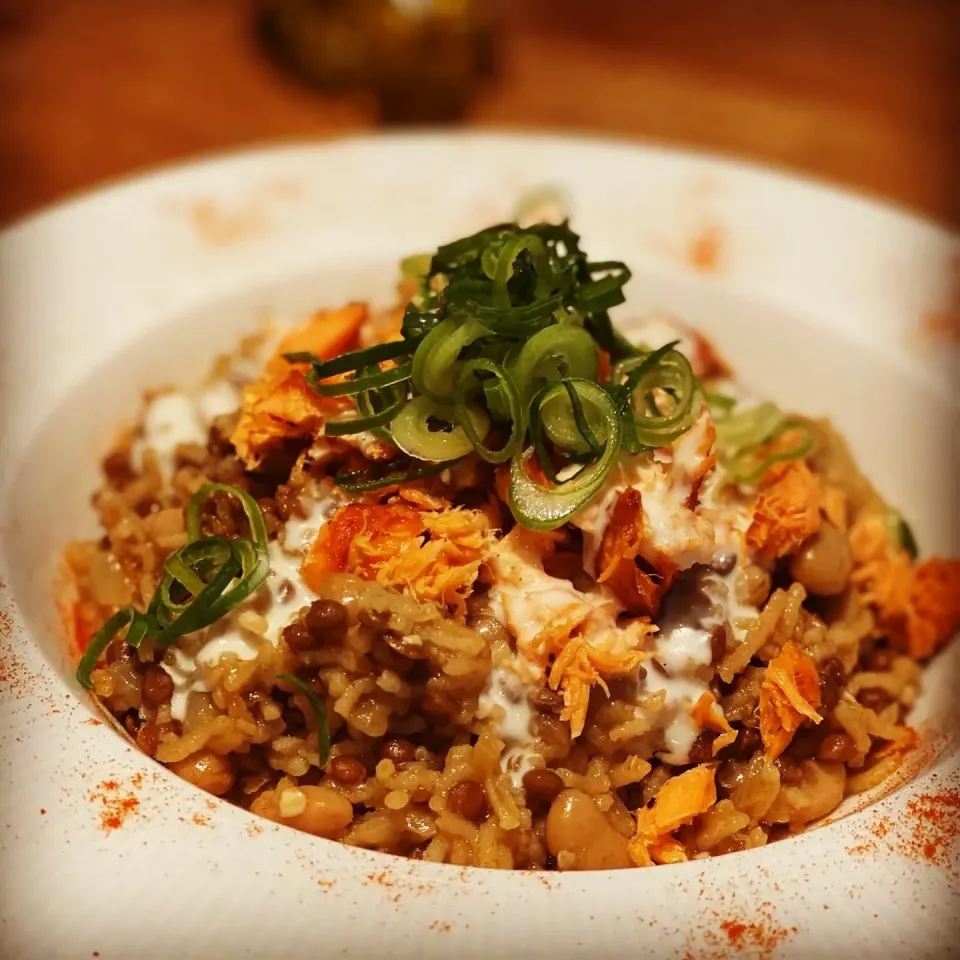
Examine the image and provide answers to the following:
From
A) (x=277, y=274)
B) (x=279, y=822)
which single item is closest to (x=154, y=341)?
(x=277, y=274)

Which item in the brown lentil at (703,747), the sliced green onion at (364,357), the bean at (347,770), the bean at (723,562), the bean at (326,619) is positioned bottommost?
the brown lentil at (703,747)

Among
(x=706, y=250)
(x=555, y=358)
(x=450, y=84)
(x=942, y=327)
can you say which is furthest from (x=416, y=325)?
(x=450, y=84)

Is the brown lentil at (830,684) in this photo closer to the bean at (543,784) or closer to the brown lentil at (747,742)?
the brown lentil at (747,742)

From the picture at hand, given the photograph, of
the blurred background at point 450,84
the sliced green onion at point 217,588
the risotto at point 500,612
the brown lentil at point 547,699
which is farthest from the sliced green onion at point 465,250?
the blurred background at point 450,84

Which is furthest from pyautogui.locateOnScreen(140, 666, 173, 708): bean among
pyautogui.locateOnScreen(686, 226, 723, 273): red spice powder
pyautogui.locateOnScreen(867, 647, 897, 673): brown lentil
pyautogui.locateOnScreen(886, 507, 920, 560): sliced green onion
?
pyautogui.locateOnScreen(686, 226, 723, 273): red spice powder

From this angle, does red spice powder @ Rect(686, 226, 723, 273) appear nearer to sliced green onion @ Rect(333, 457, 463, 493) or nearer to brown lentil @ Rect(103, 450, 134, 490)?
sliced green onion @ Rect(333, 457, 463, 493)
